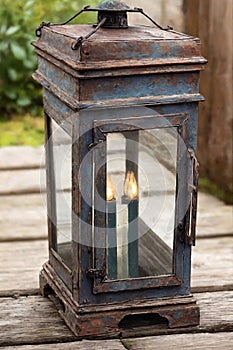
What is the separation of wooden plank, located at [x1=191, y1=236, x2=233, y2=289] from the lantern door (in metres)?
0.37

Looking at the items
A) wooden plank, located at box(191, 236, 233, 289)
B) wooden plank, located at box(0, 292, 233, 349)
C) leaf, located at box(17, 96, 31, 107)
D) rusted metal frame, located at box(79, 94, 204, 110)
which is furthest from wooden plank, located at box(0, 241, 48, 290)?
leaf, located at box(17, 96, 31, 107)

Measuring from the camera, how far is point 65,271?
6.98 ft

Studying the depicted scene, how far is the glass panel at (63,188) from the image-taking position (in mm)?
2053

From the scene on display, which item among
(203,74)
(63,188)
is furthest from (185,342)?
(203,74)

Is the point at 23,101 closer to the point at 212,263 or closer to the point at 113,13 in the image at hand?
the point at 212,263

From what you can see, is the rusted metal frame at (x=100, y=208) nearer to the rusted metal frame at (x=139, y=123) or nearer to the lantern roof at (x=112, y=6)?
the rusted metal frame at (x=139, y=123)

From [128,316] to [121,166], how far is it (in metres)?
0.41

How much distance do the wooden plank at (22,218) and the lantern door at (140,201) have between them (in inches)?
31.4

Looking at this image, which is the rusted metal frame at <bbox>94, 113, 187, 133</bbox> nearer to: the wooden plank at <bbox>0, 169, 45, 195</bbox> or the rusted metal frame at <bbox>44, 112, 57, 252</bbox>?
the rusted metal frame at <bbox>44, 112, 57, 252</bbox>

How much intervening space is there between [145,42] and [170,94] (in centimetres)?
14

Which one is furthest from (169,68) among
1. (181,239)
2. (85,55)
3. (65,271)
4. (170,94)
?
(65,271)

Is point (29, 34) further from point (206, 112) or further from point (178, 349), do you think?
point (178, 349)

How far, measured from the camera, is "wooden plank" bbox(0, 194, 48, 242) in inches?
112

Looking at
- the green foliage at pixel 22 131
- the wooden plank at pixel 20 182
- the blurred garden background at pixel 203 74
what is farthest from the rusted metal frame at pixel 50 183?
the green foliage at pixel 22 131
